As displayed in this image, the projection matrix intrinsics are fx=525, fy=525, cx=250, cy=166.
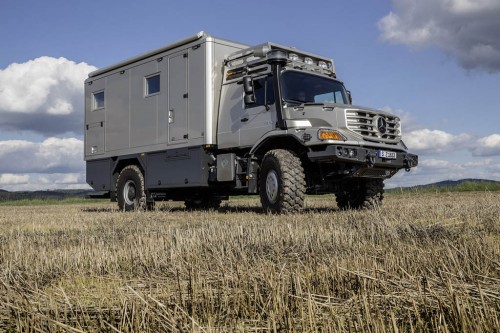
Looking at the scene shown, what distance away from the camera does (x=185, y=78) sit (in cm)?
1185

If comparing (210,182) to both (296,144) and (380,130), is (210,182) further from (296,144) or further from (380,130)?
(380,130)

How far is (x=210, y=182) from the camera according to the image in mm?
11414

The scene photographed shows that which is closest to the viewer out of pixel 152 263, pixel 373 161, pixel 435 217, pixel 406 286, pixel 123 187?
pixel 406 286

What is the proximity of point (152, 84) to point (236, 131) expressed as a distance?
3.47m

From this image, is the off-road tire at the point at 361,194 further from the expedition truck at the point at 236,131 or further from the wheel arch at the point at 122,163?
the wheel arch at the point at 122,163

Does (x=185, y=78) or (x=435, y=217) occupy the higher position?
(x=185, y=78)

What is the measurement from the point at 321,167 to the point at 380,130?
1.35m

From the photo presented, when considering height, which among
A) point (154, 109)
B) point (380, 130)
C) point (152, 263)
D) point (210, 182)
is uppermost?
point (154, 109)

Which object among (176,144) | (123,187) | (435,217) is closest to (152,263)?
(435,217)

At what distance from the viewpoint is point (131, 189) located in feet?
44.9

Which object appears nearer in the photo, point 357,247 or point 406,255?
point 406,255

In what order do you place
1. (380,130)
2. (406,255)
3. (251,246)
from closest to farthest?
(406,255)
(251,246)
(380,130)

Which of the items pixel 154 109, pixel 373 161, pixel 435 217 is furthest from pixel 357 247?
pixel 154 109

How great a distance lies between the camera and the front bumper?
8.97 m
